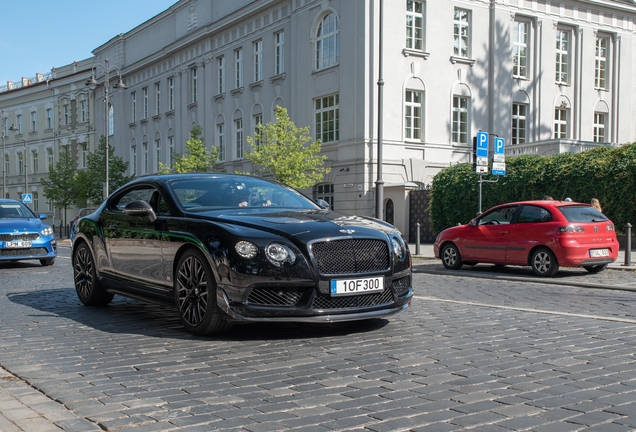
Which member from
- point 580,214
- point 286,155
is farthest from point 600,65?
point 580,214

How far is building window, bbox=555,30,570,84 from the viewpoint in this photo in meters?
36.5

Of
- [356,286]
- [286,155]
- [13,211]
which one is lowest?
[356,286]

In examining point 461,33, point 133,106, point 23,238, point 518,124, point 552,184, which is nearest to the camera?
point 23,238

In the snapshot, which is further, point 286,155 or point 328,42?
point 328,42

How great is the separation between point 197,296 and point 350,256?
4.84 feet

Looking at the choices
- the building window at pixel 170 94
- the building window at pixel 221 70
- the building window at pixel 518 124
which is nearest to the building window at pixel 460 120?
the building window at pixel 518 124

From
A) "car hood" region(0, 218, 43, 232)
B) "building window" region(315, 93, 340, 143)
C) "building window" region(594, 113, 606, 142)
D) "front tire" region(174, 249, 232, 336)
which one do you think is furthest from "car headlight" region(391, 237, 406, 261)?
"building window" region(594, 113, 606, 142)

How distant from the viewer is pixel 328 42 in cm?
3309

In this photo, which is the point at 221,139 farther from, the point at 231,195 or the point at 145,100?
the point at 231,195

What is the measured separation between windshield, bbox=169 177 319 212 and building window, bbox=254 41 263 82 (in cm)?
3133

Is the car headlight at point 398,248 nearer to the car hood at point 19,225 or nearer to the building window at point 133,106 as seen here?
the car hood at point 19,225

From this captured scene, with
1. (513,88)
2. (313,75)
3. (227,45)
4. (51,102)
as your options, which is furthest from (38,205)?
(513,88)

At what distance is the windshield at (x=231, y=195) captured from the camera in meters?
7.34

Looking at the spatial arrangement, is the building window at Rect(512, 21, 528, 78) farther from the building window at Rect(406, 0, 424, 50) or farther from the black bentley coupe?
the black bentley coupe
